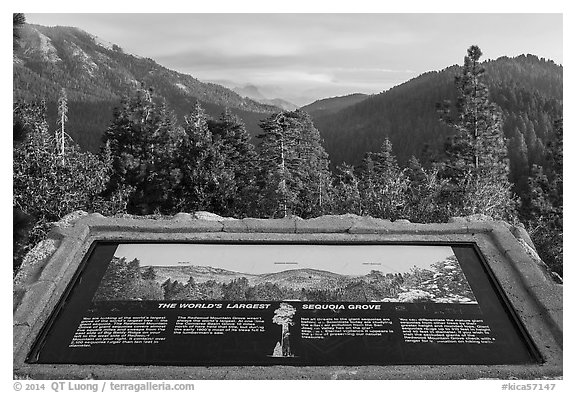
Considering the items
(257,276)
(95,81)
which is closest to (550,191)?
(257,276)

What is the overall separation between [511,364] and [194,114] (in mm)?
19500

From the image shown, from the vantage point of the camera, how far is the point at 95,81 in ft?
339

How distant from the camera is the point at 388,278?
4.17m

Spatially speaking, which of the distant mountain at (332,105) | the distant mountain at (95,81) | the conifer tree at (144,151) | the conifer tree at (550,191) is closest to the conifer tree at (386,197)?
the conifer tree at (144,151)

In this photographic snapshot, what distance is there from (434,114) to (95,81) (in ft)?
188

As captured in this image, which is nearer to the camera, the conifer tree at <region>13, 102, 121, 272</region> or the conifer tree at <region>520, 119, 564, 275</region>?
the conifer tree at <region>13, 102, 121, 272</region>

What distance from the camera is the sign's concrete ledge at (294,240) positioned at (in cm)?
341

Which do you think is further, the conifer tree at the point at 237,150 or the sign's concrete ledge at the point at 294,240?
the conifer tree at the point at 237,150

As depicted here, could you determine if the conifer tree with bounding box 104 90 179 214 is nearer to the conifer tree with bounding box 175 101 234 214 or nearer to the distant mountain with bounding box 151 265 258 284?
the conifer tree with bounding box 175 101 234 214

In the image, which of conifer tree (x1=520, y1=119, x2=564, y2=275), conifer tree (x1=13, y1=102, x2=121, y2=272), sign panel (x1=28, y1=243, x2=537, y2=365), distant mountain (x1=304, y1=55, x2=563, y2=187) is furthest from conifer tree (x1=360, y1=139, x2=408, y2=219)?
distant mountain (x1=304, y1=55, x2=563, y2=187)

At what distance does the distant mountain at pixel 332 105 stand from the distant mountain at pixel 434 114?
671 millimetres

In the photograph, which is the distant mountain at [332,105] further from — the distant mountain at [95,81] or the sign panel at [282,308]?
the sign panel at [282,308]

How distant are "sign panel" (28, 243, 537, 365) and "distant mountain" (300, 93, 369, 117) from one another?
86689 mm

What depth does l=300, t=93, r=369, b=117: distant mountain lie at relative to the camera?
9288cm
